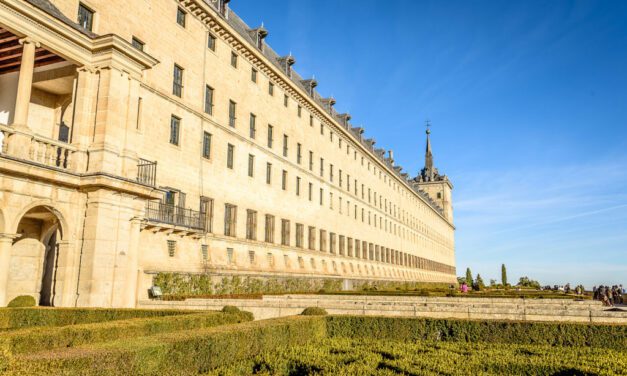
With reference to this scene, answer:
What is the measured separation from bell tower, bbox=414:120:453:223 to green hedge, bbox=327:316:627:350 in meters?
120

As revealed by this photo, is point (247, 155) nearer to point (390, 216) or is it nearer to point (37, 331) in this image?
point (37, 331)

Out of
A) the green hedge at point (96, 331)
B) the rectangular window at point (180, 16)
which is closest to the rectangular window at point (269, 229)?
the rectangular window at point (180, 16)

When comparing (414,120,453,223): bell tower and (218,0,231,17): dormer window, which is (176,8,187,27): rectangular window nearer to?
(218,0,231,17): dormer window

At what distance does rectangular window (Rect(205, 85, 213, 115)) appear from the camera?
3291cm

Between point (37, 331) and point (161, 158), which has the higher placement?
point (161, 158)

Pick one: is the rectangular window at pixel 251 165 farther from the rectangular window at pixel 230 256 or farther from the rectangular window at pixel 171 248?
the rectangular window at pixel 171 248

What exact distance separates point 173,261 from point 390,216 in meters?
55.7

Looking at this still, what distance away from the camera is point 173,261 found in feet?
90.2

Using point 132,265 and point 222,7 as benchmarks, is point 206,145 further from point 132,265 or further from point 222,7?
point 132,265

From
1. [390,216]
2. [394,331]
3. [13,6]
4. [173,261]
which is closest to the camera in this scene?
[394,331]

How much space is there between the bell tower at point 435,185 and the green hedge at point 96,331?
12279 centimetres

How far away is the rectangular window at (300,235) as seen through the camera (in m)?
45.1

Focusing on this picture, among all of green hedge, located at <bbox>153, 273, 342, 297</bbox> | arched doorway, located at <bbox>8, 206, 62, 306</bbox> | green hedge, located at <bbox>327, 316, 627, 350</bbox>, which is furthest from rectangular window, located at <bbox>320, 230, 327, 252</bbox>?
green hedge, located at <bbox>327, 316, 627, 350</bbox>

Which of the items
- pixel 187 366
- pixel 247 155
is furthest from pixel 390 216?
pixel 187 366
